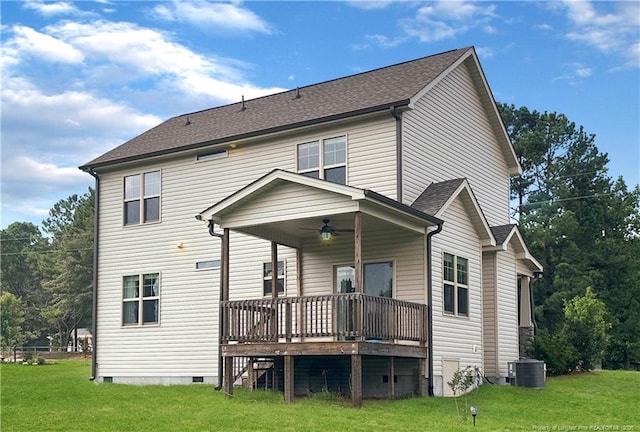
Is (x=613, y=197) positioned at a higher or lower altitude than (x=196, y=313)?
higher

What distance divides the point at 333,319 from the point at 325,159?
5.36m

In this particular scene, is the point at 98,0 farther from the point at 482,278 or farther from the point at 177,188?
the point at 482,278

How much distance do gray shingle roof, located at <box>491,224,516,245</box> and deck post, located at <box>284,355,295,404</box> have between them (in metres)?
7.33

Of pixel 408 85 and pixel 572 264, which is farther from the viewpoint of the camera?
pixel 572 264

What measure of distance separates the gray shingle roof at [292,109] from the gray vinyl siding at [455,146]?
2.08 feet

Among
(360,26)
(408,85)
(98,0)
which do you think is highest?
(360,26)

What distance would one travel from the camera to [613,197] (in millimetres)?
42719

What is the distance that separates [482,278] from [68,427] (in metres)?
12.1

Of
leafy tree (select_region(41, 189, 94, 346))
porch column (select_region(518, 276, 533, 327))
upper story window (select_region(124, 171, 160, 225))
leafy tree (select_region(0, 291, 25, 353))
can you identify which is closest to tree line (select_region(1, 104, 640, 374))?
porch column (select_region(518, 276, 533, 327))

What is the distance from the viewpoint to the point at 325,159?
64.7 feet

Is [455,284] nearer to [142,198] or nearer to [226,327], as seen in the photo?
[226,327]

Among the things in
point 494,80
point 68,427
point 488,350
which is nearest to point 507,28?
point 494,80

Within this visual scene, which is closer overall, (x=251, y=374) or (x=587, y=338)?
(x=251, y=374)

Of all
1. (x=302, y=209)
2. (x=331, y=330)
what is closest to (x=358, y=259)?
(x=331, y=330)
